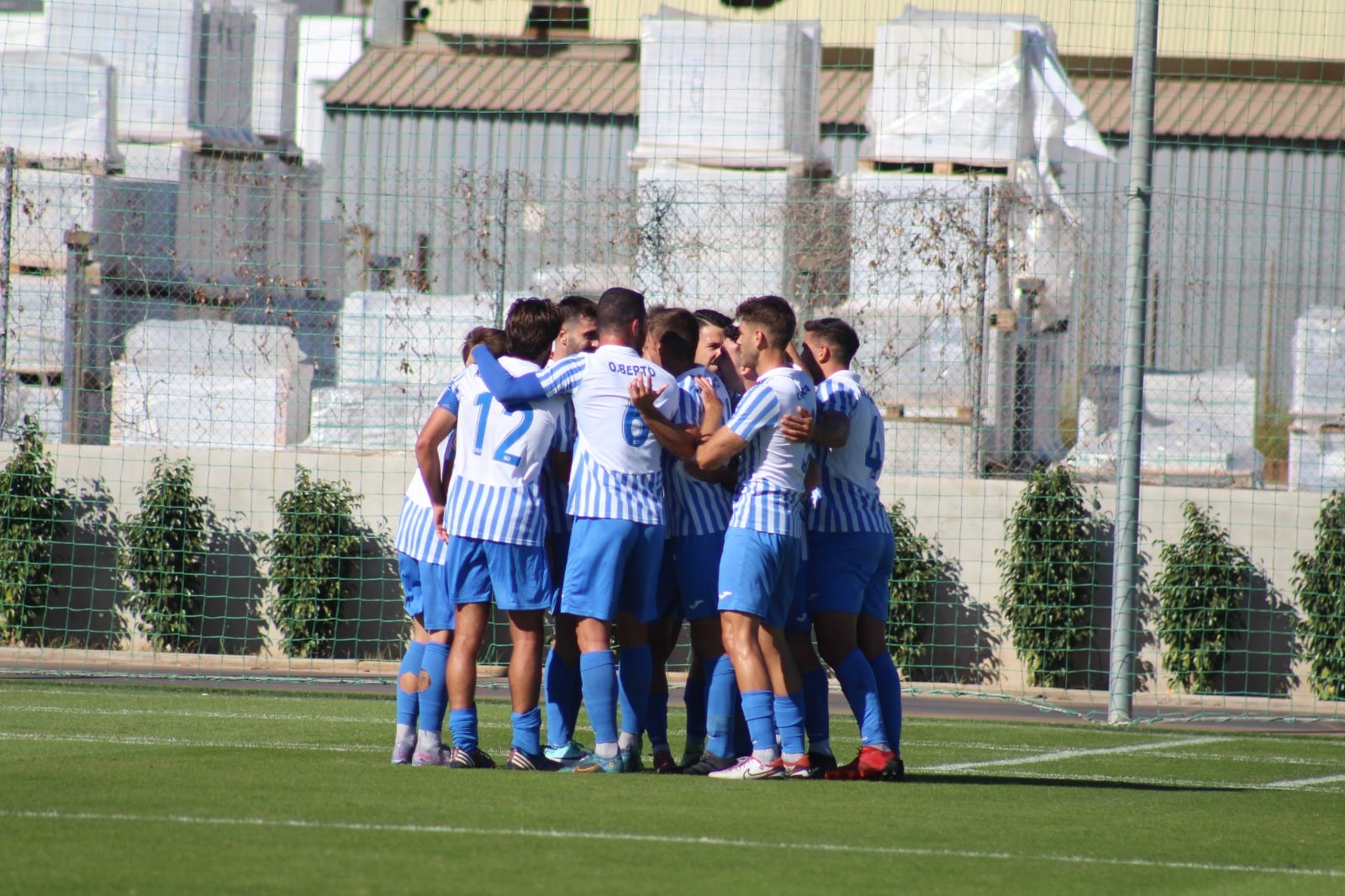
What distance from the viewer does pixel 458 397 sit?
6949 mm

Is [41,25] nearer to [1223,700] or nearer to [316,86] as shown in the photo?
[316,86]

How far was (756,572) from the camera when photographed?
6562 millimetres

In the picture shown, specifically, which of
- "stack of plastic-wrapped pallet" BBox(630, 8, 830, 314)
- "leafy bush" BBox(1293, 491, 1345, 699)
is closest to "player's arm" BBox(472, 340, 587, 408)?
"stack of plastic-wrapped pallet" BBox(630, 8, 830, 314)

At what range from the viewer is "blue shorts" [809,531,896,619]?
272 inches

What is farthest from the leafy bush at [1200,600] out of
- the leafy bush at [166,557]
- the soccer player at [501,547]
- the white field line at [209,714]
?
the leafy bush at [166,557]

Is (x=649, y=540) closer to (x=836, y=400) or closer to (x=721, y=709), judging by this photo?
(x=721, y=709)

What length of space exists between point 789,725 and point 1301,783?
265cm

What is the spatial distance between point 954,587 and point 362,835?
28.3 ft

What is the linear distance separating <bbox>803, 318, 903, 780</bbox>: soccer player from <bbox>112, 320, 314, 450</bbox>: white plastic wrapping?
7.48 m

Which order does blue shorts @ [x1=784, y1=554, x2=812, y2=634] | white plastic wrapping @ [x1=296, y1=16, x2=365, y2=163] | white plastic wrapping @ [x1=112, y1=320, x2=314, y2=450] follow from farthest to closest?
white plastic wrapping @ [x1=296, y1=16, x2=365, y2=163] < white plastic wrapping @ [x1=112, y1=320, x2=314, y2=450] < blue shorts @ [x1=784, y1=554, x2=812, y2=634]

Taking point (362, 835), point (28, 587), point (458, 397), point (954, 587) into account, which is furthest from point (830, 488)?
point (28, 587)

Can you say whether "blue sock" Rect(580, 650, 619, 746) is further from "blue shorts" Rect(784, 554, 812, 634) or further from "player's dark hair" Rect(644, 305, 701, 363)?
"player's dark hair" Rect(644, 305, 701, 363)

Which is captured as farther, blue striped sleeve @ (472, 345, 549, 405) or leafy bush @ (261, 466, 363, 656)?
leafy bush @ (261, 466, 363, 656)

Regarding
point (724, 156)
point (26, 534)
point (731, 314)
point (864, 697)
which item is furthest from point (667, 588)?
point (26, 534)
